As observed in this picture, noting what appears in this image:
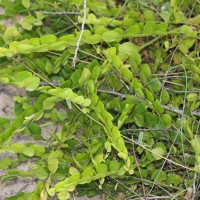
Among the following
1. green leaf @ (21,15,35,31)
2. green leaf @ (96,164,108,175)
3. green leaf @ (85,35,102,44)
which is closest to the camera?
green leaf @ (96,164,108,175)

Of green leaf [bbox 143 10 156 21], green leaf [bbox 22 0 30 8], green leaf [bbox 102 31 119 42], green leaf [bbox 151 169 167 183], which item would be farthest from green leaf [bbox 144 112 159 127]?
green leaf [bbox 22 0 30 8]

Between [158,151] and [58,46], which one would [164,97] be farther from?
[58,46]

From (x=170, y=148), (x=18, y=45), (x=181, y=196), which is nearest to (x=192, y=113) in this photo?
(x=170, y=148)

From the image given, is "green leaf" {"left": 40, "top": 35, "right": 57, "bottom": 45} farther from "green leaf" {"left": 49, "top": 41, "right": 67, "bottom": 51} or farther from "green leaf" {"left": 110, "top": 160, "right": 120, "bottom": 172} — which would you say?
"green leaf" {"left": 110, "top": 160, "right": 120, "bottom": 172}

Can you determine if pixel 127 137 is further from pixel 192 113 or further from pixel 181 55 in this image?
pixel 181 55

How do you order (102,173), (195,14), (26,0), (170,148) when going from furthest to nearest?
(195,14)
(26,0)
(170,148)
(102,173)

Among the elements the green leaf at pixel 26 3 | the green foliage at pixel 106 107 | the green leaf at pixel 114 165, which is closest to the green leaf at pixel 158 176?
the green foliage at pixel 106 107

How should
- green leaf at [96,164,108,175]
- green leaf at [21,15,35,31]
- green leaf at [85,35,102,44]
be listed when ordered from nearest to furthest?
green leaf at [96,164,108,175] → green leaf at [85,35,102,44] → green leaf at [21,15,35,31]
